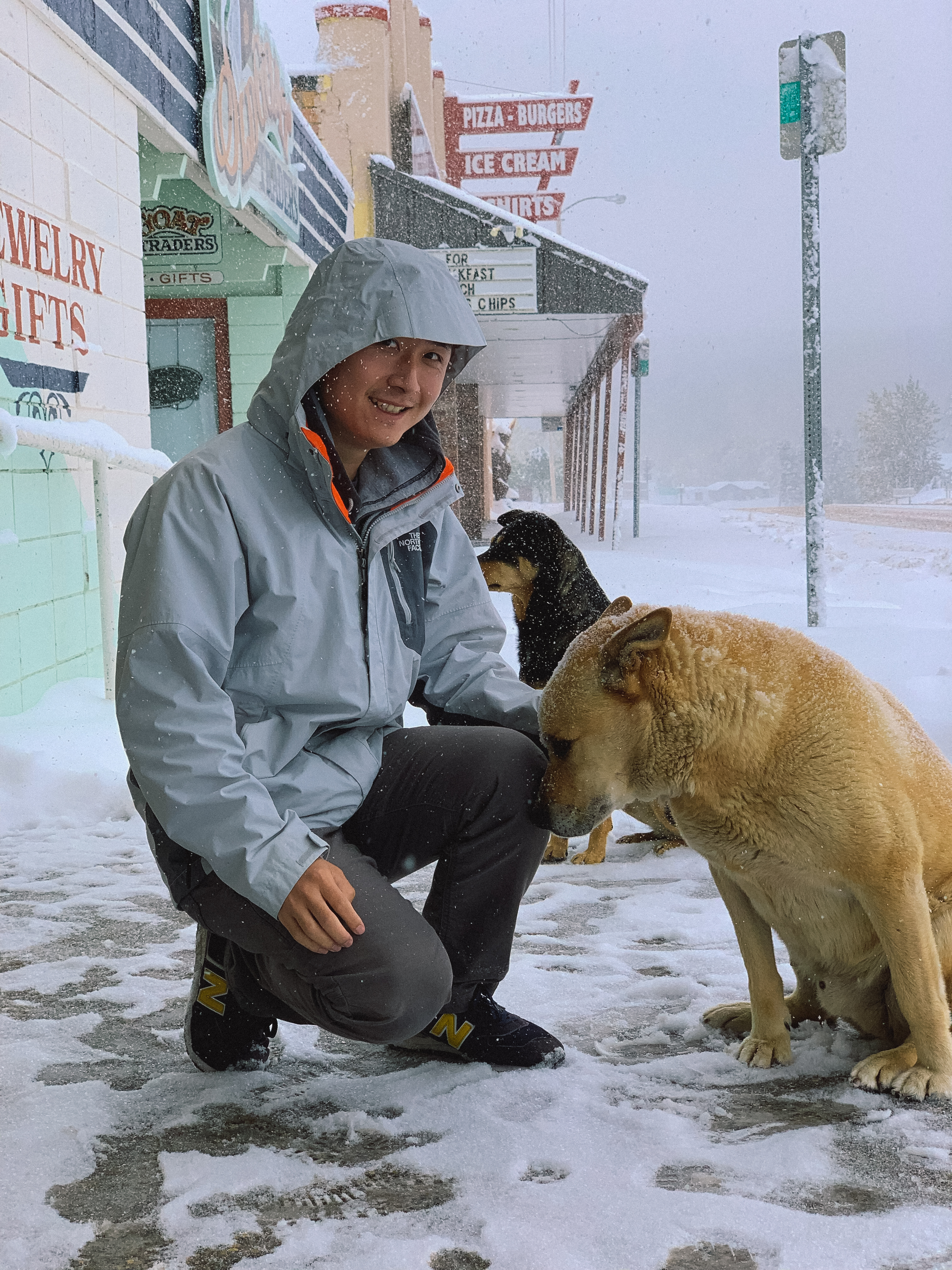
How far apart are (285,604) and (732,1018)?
3.91 ft

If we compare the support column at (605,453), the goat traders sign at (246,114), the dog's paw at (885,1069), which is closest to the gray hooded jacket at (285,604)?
the dog's paw at (885,1069)

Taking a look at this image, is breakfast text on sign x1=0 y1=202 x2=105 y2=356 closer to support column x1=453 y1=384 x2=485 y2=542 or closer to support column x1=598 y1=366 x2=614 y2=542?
support column x1=453 y1=384 x2=485 y2=542

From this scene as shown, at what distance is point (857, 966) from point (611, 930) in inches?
36.0

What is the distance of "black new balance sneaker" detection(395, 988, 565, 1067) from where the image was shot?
73.2 inches

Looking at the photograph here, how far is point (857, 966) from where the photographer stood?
1823 millimetres

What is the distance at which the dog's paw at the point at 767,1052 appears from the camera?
1878 mm

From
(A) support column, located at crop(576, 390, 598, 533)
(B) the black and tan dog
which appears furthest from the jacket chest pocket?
(A) support column, located at crop(576, 390, 598, 533)

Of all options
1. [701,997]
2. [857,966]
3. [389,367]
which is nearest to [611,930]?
[701,997]

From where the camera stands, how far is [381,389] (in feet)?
5.94

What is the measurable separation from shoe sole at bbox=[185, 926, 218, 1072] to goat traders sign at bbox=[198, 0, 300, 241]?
16.3 feet

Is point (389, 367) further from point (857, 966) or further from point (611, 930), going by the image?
point (611, 930)

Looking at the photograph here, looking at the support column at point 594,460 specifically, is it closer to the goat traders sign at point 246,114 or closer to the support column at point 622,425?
the support column at point 622,425

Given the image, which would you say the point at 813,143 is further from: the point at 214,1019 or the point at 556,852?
the point at 214,1019

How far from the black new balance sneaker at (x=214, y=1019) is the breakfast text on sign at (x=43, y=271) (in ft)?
8.91
